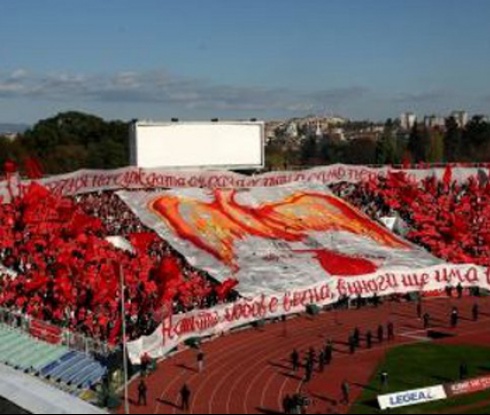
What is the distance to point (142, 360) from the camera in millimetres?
34562

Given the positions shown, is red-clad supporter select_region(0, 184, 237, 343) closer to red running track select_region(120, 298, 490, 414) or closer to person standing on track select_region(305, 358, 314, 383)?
red running track select_region(120, 298, 490, 414)

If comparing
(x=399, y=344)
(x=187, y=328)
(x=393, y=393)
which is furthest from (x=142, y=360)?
(x=399, y=344)

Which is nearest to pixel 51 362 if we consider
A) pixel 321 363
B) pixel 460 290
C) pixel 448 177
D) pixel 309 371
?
pixel 309 371

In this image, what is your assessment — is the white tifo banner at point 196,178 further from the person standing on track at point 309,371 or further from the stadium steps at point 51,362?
the person standing on track at point 309,371

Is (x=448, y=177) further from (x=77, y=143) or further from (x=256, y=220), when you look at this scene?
(x=77, y=143)

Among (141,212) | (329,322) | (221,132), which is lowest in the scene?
(329,322)

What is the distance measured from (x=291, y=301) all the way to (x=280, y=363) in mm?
8166

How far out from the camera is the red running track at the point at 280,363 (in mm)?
31969

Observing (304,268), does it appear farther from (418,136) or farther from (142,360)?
(418,136)

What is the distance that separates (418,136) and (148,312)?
94510 mm

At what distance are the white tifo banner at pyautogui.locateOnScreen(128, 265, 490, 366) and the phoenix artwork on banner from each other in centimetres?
136

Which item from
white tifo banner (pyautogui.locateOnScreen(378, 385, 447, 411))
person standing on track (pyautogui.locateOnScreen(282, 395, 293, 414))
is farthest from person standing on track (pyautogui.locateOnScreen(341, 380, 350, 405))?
person standing on track (pyautogui.locateOnScreen(282, 395, 293, 414))

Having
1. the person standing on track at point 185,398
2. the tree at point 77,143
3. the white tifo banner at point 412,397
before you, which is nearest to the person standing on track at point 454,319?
the white tifo banner at point 412,397

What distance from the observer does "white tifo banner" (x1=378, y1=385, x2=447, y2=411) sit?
3100cm
